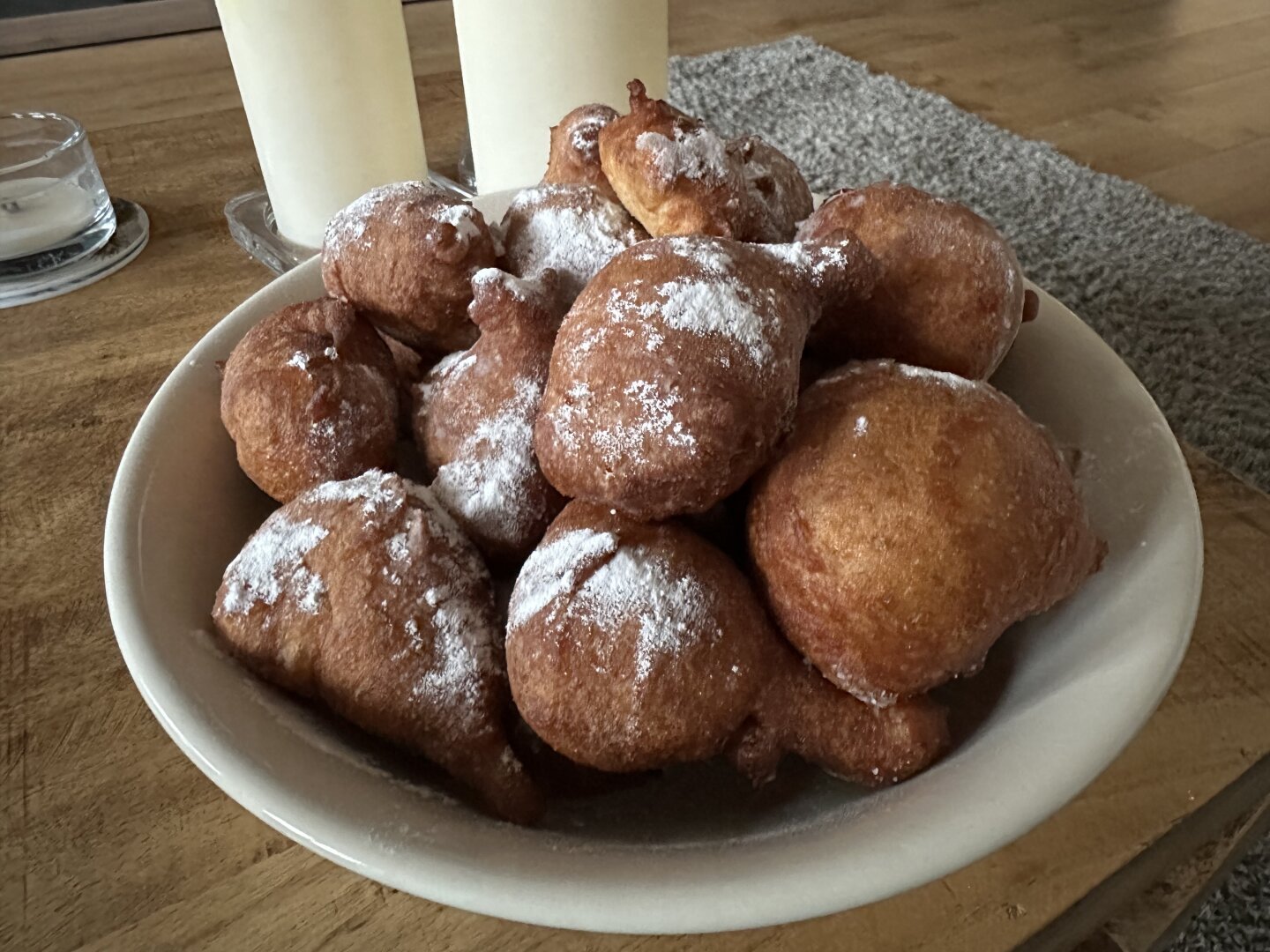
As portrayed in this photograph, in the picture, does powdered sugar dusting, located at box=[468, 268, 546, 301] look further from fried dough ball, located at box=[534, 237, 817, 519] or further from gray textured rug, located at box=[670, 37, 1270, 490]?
gray textured rug, located at box=[670, 37, 1270, 490]

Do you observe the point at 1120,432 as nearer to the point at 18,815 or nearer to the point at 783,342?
the point at 783,342

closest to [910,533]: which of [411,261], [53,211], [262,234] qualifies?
[411,261]

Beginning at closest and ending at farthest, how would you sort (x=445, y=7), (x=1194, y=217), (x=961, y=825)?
(x=961, y=825) < (x=1194, y=217) < (x=445, y=7)

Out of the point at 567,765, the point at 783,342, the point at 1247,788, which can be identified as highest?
the point at 783,342

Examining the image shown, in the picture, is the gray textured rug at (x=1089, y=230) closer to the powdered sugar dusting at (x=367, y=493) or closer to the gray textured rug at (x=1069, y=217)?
the gray textured rug at (x=1069, y=217)

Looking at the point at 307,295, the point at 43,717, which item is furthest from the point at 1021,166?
the point at 43,717

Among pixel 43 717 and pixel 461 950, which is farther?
pixel 43 717

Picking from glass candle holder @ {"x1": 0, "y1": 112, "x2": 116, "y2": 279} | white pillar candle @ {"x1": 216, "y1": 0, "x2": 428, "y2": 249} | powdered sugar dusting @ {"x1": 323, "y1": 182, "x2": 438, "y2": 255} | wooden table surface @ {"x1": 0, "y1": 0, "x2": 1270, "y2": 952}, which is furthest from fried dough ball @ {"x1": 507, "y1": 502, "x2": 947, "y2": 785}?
glass candle holder @ {"x1": 0, "y1": 112, "x2": 116, "y2": 279}
